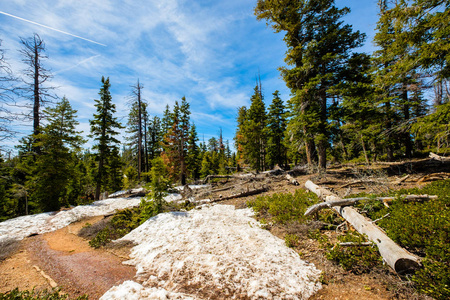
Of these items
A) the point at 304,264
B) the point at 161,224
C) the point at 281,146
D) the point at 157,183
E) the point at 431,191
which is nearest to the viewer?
the point at 304,264

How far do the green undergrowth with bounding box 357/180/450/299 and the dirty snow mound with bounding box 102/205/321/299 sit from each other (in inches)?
74.5

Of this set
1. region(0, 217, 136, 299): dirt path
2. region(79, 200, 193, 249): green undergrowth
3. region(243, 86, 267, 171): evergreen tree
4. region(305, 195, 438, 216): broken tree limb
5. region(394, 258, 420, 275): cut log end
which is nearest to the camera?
region(394, 258, 420, 275): cut log end

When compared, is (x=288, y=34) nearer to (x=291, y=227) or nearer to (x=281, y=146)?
(x=291, y=227)

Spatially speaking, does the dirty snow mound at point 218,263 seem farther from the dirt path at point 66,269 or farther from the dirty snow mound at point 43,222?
the dirty snow mound at point 43,222

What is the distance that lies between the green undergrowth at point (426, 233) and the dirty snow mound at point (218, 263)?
1893mm

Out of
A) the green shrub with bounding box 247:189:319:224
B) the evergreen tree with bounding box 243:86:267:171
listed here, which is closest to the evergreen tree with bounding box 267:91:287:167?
the evergreen tree with bounding box 243:86:267:171

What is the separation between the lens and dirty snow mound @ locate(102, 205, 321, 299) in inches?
143

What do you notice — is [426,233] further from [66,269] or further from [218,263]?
[66,269]

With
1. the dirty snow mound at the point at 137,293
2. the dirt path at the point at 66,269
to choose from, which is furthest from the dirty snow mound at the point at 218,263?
the dirt path at the point at 66,269

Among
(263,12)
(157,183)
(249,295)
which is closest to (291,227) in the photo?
(249,295)

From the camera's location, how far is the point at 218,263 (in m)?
4.44

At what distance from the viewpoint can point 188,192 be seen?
43.6ft

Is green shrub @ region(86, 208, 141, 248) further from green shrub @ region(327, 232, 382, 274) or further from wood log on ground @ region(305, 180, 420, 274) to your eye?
wood log on ground @ region(305, 180, 420, 274)

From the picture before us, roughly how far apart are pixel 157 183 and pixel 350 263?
767cm
